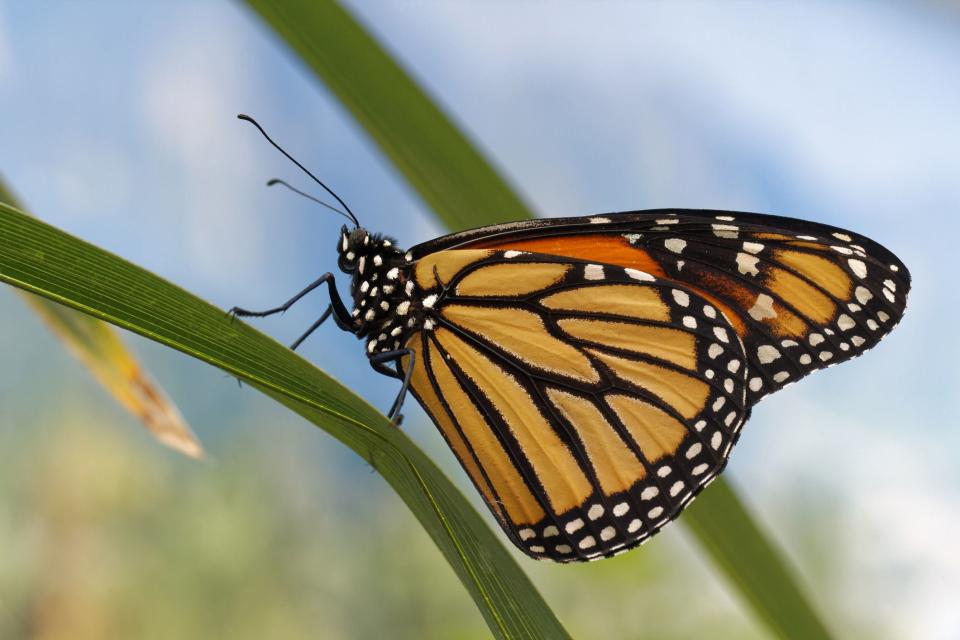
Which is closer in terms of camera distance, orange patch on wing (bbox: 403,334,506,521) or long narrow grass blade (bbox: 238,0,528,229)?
long narrow grass blade (bbox: 238,0,528,229)

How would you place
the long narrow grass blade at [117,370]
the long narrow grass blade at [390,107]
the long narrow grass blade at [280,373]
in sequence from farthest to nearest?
1. the long narrow grass blade at [117,370]
2. the long narrow grass blade at [390,107]
3. the long narrow grass blade at [280,373]

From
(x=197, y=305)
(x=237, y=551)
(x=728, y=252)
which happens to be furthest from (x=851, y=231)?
(x=237, y=551)

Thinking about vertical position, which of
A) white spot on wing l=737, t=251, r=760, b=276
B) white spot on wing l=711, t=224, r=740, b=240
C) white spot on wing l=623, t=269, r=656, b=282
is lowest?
white spot on wing l=737, t=251, r=760, b=276

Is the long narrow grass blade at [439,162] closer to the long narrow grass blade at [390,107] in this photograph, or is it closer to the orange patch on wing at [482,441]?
the long narrow grass blade at [390,107]

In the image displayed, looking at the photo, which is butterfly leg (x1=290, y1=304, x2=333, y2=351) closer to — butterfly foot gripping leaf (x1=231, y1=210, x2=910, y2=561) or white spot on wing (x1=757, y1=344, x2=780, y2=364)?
butterfly foot gripping leaf (x1=231, y1=210, x2=910, y2=561)

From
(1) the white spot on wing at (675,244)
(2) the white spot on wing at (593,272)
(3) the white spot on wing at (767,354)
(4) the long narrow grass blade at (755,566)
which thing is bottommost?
(4) the long narrow grass blade at (755,566)

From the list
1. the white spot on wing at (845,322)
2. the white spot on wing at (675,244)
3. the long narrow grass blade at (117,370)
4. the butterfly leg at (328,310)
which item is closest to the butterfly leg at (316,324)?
the butterfly leg at (328,310)

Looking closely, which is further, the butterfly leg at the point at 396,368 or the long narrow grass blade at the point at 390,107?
the butterfly leg at the point at 396,368

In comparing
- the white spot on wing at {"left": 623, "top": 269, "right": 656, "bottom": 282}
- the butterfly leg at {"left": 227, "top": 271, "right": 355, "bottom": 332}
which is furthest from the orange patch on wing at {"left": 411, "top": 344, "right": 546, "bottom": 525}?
the white spot on wing at {"left": 623, "top": 269, "right": 656, "bottom": 282}
